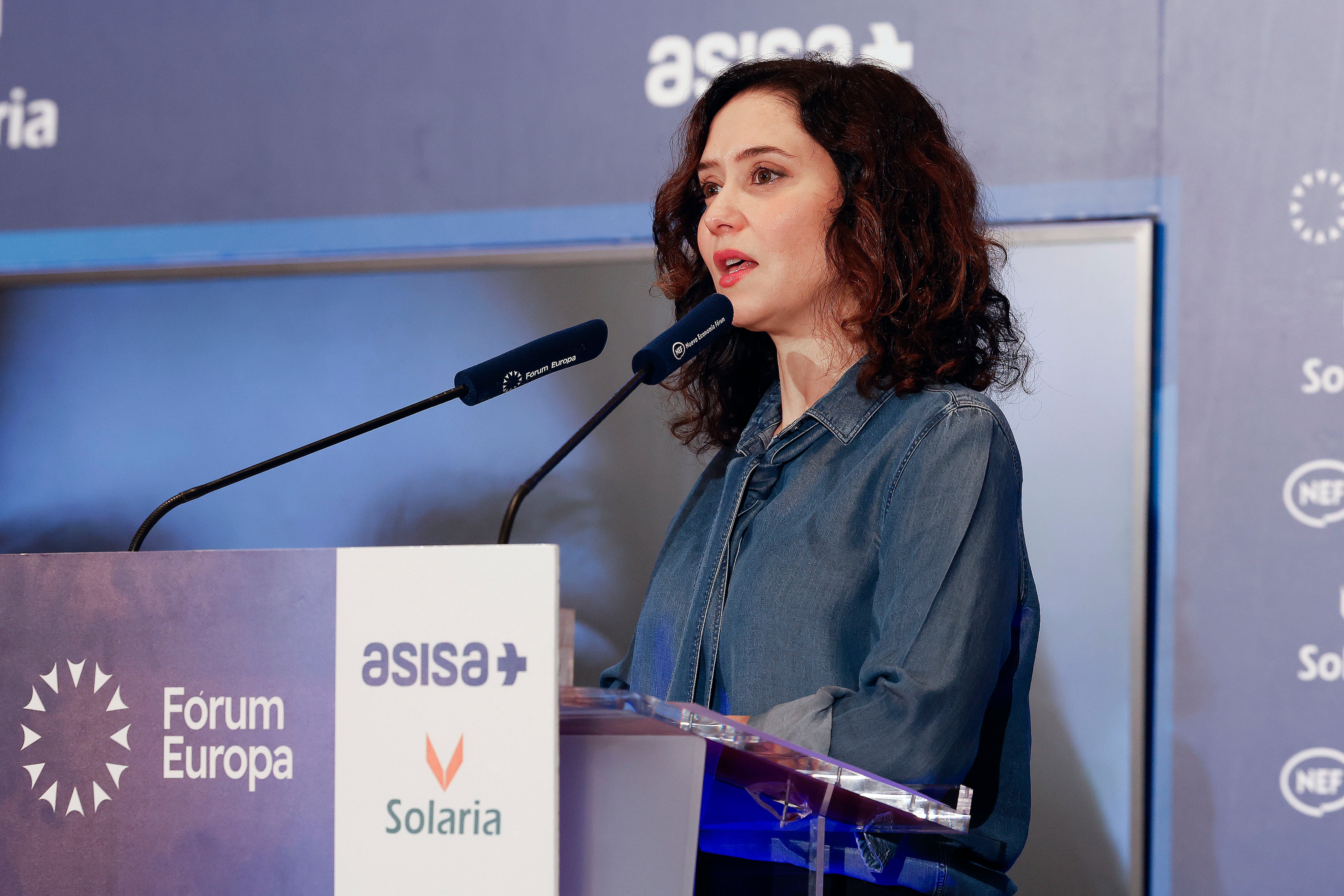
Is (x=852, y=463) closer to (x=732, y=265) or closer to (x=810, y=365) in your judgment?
(x=810, y=365)

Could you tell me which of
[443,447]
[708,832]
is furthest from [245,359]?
[708,832]

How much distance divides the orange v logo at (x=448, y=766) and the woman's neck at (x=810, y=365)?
897 mm

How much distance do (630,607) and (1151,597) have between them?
3.26 ft

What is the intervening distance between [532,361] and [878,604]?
0.45 metres

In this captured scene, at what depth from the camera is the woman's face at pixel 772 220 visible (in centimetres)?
157

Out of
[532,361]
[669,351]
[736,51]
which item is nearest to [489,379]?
[532,361]

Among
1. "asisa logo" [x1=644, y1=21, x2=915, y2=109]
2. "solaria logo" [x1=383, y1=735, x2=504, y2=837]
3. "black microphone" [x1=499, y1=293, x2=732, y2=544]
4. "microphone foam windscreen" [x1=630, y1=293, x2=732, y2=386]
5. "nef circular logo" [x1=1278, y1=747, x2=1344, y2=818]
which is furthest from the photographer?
"asisa logo" [x1=644, y1=21, x2=915, y2=109]

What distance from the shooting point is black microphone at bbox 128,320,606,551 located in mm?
1000

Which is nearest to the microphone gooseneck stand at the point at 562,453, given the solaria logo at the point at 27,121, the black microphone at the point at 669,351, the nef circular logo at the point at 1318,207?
the black microphone at the point at 669,351

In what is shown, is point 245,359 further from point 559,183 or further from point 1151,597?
point 1151,597

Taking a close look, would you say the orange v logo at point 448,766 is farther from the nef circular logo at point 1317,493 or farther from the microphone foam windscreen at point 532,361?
the nef circular logo at point 1317,493

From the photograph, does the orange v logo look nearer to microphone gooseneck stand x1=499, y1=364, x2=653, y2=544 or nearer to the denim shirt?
microphone gooseneck stand x1=499, y1=364, x2=653, y2=544

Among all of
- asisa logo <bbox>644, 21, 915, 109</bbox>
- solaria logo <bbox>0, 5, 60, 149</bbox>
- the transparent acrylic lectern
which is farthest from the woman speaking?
solaria logo <bbox>0, 5, 60, 149</bbox>

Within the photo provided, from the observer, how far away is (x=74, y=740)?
823 millimetres
